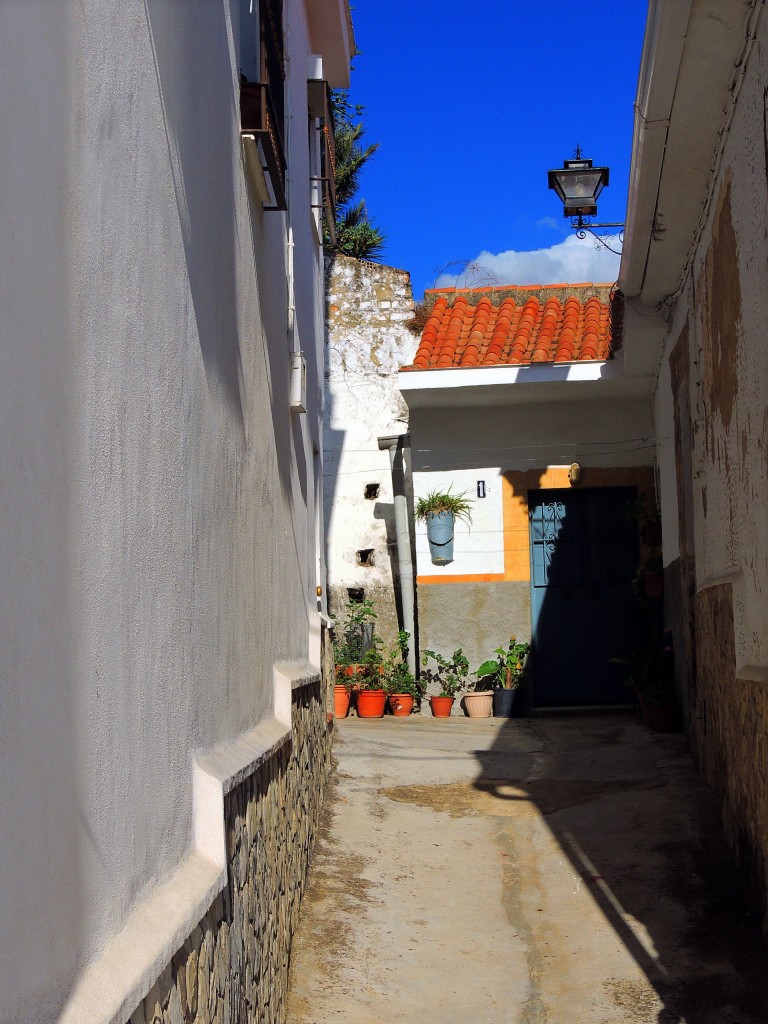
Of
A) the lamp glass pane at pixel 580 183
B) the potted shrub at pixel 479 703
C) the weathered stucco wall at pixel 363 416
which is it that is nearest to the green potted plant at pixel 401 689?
the potted shrub at pixel 479 703

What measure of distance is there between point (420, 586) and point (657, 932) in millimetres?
6911

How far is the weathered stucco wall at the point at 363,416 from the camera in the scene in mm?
13242

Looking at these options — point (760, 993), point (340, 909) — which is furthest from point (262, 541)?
point (760, 993)

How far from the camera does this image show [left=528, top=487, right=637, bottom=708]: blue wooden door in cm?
1161

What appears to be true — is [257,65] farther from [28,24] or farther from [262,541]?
[28,24]

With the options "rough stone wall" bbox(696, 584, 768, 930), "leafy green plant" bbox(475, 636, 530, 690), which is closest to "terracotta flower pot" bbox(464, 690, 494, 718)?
"leafy green plant" bbox(475, 636, 530, 690)

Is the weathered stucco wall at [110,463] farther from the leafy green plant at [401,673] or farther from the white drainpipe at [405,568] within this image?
the white drainpipe at [405,568]

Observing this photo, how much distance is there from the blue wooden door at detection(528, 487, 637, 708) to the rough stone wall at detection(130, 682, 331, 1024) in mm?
6279

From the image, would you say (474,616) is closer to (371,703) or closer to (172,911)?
(371,703)

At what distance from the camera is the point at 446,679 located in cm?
1170

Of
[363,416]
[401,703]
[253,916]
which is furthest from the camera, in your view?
[363,416]

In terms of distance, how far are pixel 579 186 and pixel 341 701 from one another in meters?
5.86

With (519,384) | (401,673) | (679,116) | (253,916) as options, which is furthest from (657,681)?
(253,916)

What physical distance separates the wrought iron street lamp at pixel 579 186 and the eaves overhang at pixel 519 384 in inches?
64.1
